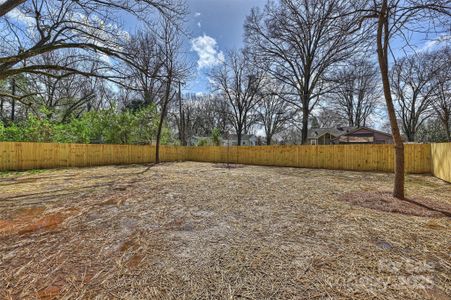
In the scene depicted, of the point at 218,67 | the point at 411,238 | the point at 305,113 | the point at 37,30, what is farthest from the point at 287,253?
the point at 218,67

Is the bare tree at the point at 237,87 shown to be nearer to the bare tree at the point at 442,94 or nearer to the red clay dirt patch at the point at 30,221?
the bare tree at the point at 442,94

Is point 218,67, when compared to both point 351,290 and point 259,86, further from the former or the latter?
point 351,290

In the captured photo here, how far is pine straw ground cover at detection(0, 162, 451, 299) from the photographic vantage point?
61.5 inches

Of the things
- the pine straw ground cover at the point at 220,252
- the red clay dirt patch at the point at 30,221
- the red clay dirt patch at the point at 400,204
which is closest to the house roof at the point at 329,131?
the red clay dirt patch at the point at 400,204

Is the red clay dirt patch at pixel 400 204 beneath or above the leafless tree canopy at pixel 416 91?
beneath

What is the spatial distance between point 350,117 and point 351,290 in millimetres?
29552

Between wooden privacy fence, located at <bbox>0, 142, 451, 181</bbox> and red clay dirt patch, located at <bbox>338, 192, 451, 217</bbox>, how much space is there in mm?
3691

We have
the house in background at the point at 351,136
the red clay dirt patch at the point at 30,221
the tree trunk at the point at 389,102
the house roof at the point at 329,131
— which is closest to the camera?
the red clay dirt patch at the point at 30,221

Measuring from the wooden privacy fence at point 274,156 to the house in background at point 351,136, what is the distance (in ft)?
34.9

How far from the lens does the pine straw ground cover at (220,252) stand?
5.13ft

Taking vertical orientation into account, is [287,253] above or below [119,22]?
below

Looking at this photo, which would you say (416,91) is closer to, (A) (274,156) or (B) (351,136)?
(B) (351,136)

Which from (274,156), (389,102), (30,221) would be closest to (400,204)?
(389,102)

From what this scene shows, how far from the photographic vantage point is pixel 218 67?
22.6 meters
